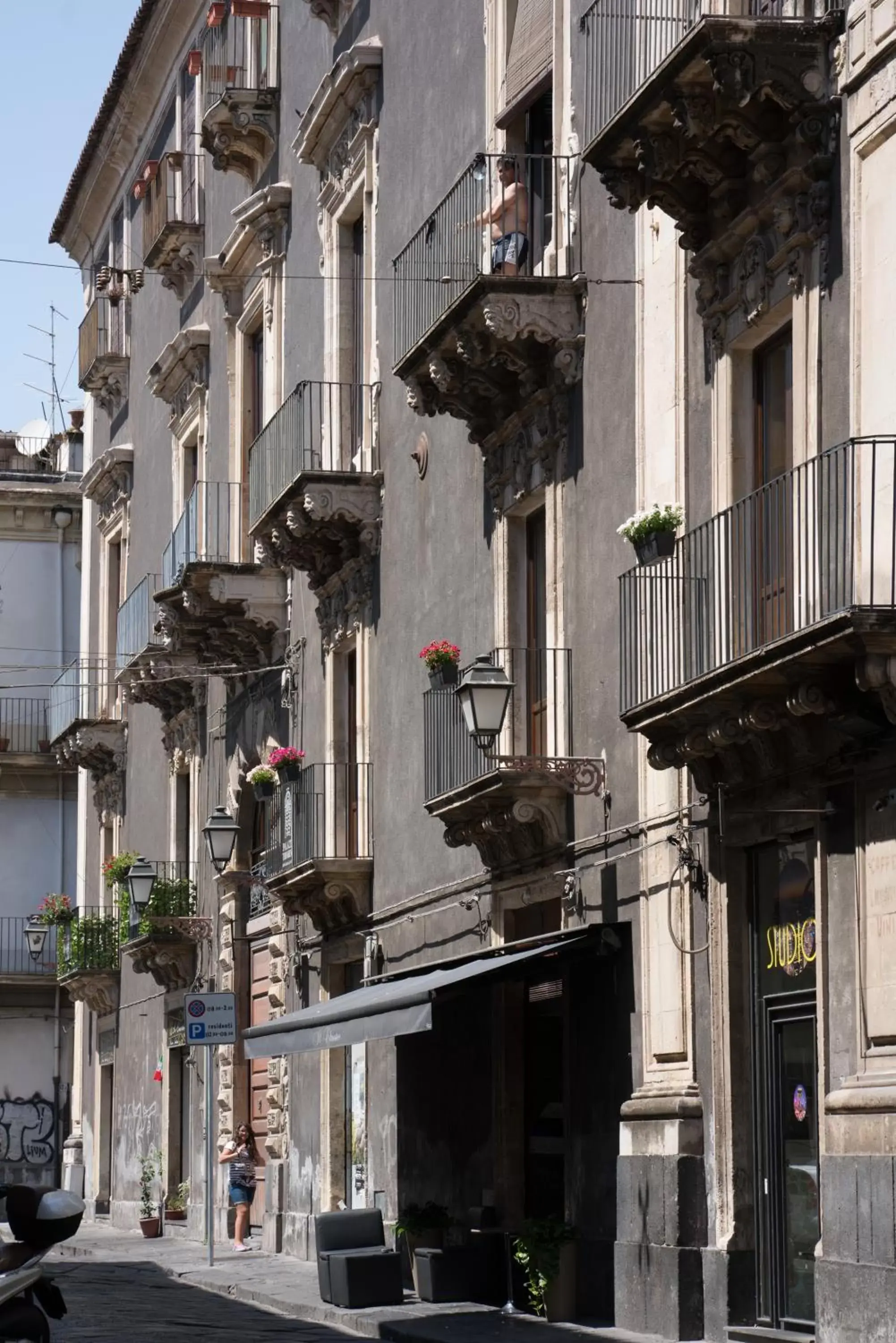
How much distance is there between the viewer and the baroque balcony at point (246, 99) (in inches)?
1113

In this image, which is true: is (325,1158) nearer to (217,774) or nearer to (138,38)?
(217,774)

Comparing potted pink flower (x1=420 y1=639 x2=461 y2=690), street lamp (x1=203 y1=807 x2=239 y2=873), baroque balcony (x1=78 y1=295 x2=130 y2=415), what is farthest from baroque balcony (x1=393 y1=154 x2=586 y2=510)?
baroque balcony (x1=78 y1=295 x2=130 y2=415)

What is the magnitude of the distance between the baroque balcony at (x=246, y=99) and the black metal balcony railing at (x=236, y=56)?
0.03 feet

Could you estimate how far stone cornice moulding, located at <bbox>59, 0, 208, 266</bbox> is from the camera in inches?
1299

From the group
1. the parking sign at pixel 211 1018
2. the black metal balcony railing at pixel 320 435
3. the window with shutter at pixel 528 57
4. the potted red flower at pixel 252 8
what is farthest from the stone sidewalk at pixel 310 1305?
the potted red flower at pixel 252 8

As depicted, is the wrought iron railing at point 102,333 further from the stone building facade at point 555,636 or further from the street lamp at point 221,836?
the street lamp at point 221,836

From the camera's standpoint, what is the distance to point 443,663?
19.7m

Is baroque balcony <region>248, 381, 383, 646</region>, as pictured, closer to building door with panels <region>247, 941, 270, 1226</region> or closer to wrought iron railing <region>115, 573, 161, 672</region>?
building door with panels <region>247, 941, 270, 1226</region>

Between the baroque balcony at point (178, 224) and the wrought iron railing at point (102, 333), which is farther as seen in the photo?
the wrought iron railing at point (102, 333)

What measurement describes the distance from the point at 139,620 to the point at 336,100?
10578mm

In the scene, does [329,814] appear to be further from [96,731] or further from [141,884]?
[96,731]

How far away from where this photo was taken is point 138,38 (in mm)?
34406

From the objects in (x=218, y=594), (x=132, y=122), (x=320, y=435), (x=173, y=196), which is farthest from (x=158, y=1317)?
(x=132, y=122)

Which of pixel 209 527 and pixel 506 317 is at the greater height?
pixel 209 527
